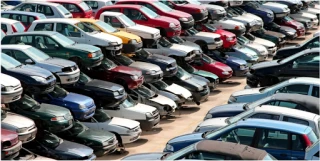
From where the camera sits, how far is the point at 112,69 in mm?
25469

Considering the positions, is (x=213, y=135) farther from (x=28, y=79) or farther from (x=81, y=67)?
(x=81, y=67)

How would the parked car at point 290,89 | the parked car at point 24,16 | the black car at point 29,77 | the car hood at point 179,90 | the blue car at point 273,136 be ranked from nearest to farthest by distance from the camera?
the blue car at point 273,136 → the black car at point 29,77 → the parked car at point 290,89 → the car hood at point 179,90 → the parked car at point 24,16

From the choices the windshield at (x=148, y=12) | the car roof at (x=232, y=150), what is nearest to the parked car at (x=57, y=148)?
the car roof at (x=232, y=150)

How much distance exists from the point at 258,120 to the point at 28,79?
692cm

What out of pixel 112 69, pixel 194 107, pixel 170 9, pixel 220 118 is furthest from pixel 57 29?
pixel 220 118

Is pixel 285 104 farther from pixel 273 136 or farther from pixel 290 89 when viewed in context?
pixel 273 136

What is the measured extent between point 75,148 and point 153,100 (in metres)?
5.95

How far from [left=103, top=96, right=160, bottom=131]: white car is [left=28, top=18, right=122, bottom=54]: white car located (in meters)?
3.44

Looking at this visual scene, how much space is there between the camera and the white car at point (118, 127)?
858 inches

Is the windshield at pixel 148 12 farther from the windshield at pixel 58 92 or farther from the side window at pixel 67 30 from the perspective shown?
the windshield at pixel 58 92

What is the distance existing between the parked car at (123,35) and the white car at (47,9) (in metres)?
4.04

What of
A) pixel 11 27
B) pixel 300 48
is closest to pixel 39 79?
pixel 11 27

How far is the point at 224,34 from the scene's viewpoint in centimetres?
3325

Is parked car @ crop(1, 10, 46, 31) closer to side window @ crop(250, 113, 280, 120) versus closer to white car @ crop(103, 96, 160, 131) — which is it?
white car @ crop(103, 96, 160, 131)
